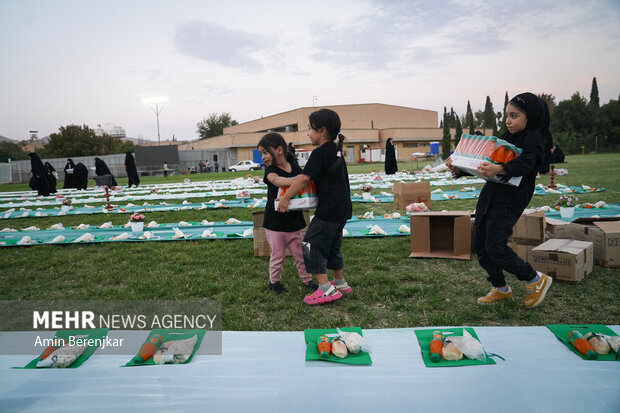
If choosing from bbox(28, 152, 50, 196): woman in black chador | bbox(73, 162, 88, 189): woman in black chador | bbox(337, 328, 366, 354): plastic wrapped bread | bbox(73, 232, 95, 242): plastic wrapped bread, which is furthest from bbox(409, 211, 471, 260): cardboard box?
bbox(73, 162, 88, 189): woman in black chador

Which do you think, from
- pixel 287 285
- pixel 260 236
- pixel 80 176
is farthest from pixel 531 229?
pixel 80 176

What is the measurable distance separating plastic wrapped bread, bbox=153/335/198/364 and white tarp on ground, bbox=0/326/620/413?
60 mm

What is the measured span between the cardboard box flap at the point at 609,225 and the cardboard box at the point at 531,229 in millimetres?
Answer: 582

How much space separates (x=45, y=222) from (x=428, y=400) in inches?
406

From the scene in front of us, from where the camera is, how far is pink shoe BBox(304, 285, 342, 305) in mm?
3506

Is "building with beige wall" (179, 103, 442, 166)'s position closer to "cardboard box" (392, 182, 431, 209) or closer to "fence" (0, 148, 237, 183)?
"fence" (0, 148, 237, 183)

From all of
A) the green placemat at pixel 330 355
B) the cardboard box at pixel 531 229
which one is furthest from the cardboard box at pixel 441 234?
the green placemat at pixel 330 355

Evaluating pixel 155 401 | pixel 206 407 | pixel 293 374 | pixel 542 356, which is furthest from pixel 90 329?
pixel 542 356

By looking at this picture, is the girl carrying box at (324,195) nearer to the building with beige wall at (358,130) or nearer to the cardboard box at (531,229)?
the cardboard box at (531,229)

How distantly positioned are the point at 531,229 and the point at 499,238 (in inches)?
66.8

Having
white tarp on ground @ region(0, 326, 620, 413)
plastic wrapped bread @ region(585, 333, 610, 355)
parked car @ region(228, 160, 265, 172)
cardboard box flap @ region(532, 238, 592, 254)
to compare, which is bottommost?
white tarp on ground @ region(0, 326, 620, 413)

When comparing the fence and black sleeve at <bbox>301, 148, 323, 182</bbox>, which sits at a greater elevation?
the fence

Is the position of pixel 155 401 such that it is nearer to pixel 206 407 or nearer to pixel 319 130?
pixel 206 407

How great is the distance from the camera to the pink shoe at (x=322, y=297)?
351cm
